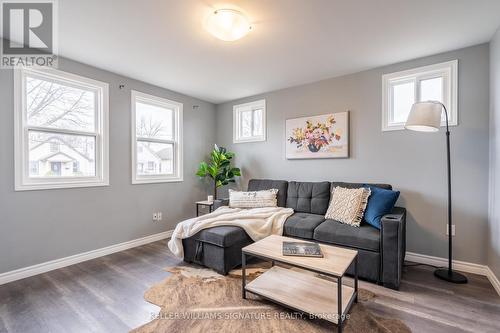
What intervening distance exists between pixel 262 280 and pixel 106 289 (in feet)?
5.01

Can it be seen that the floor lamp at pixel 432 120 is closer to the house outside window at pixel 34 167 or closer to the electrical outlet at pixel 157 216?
the electrical outlet at pixel 157 216

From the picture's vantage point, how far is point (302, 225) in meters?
2.78

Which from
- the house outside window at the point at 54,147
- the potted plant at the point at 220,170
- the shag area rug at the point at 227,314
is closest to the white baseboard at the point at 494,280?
the shag area rug at the point at 227,314

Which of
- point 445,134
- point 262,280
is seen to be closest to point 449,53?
point 445,134

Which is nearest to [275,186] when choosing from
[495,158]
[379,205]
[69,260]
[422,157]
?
[379,205]

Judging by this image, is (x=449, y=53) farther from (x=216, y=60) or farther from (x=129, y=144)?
(x=129, y=144)

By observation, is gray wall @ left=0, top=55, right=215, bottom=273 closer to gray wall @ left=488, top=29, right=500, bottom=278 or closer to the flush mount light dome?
the flush mount light dome

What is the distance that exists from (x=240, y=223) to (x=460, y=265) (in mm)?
2560

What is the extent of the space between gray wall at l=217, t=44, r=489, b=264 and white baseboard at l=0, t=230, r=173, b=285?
8.67 ft

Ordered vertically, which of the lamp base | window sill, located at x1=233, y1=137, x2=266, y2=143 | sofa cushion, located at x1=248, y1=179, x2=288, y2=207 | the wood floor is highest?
window sill, located at x1=233, y1=137, x2=266, y2=143

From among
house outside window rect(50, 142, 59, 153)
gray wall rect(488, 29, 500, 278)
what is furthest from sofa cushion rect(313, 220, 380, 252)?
house outside window rect(50, 142, 59, 153)

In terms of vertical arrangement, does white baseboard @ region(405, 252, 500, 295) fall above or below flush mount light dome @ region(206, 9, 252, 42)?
below

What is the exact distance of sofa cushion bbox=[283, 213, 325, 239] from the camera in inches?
106

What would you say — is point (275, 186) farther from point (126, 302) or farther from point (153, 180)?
point (126, 302)
